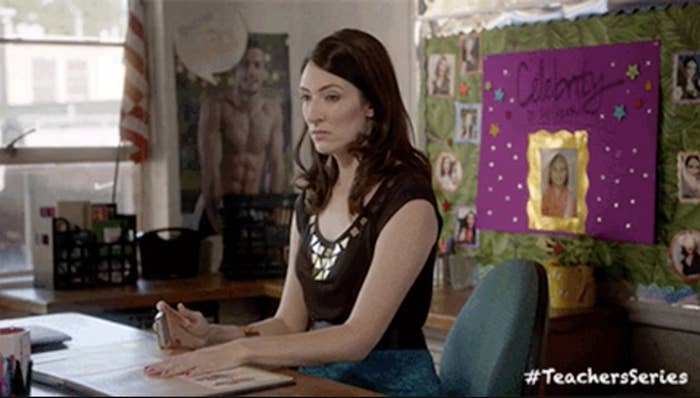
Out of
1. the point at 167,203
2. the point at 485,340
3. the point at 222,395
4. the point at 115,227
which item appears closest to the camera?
the point at 222,395

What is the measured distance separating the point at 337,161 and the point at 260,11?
2.29 m

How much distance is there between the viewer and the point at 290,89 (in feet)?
15.6

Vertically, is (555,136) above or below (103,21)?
below

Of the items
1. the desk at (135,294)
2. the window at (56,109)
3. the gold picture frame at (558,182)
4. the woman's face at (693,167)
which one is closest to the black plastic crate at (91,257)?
the desk at (135,294)

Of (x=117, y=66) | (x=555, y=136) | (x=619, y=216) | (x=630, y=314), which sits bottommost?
(x=630, y=314)

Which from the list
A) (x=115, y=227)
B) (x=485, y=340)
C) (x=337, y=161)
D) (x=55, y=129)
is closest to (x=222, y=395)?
(x=485, y=340)

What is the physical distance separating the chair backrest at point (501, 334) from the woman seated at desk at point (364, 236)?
0.29 ft

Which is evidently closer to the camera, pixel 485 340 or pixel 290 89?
pixel 485 340

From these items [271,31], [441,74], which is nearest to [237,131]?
[271,31]

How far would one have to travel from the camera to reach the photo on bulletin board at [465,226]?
402 centimetres

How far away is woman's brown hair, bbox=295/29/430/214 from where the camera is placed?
244 cm

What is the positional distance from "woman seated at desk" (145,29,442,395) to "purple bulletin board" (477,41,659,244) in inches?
46.6

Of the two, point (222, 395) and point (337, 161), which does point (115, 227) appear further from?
point (222, 395)

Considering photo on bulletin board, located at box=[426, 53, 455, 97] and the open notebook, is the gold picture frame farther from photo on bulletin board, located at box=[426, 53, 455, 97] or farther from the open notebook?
the open notebook
